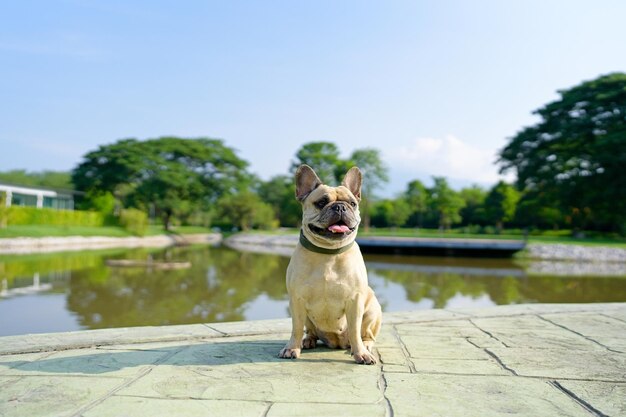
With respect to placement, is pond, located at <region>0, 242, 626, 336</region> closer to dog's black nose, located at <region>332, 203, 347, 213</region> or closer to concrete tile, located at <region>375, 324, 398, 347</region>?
concrete tile, located at <region>375, 324, 398, 347</region>

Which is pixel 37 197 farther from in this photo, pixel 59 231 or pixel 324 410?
pixel 324 410

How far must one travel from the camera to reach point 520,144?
34.1 m

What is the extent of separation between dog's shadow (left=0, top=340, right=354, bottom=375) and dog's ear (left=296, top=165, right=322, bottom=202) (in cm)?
123

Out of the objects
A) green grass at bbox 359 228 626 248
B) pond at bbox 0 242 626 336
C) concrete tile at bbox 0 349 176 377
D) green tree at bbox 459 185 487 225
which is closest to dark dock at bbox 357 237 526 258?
Answer: green grass at bbox 359 228 626 248

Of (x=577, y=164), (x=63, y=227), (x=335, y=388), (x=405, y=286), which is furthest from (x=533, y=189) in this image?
(x=335, y=388)

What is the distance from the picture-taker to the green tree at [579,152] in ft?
99.0

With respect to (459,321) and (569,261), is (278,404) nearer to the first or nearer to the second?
(459,321)

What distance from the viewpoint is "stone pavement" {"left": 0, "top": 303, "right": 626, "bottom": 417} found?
2.47 metres

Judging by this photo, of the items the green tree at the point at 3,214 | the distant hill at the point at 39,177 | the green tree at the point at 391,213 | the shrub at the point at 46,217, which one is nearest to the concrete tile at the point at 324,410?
the green tree at the point at 3,214

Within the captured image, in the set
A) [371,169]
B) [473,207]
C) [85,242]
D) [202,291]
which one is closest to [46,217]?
[85,242]

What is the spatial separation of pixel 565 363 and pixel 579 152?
112 feet

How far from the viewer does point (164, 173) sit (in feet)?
143

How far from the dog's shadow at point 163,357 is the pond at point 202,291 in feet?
15.4

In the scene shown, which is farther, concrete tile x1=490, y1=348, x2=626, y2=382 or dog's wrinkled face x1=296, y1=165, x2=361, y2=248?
dog's wrinkled face x1=296, y1=165, x2=361, y2=248
